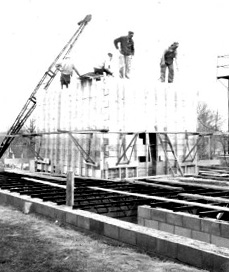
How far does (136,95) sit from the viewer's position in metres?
18.4

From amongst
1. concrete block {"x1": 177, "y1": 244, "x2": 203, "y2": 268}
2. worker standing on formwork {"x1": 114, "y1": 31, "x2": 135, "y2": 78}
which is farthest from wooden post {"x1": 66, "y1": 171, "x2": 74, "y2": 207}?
worker standing on formwork {"x1": 114, "y1": 31, "x2": 135, "y2": 78}

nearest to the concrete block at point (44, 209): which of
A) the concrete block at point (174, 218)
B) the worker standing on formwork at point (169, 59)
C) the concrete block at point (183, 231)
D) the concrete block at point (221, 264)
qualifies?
the concrete block at point (174, 218)

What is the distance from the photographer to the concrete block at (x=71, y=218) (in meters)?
8.55

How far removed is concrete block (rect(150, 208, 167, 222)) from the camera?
9.10 metres

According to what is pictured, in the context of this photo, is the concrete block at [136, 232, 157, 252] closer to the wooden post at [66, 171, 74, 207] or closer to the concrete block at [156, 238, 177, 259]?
the concrete block at [156, 238, 177, 259]

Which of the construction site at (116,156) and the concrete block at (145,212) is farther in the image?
the construction site at (116,156)

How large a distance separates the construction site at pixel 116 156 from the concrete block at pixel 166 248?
232 centimetres

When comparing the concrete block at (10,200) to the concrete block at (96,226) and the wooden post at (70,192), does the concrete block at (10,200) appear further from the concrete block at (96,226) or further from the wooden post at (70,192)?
the concrete block at (96,226)

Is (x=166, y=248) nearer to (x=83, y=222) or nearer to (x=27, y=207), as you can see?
(x=83, y=222)

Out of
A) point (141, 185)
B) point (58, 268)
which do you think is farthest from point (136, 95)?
point (58, 268)

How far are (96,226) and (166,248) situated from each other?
6.59ft

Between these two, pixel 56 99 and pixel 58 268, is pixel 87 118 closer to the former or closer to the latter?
pixel 56 99

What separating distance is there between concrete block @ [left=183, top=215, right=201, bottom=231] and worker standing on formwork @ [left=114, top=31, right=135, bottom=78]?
38.6 ft

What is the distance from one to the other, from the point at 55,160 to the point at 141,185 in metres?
7.38
